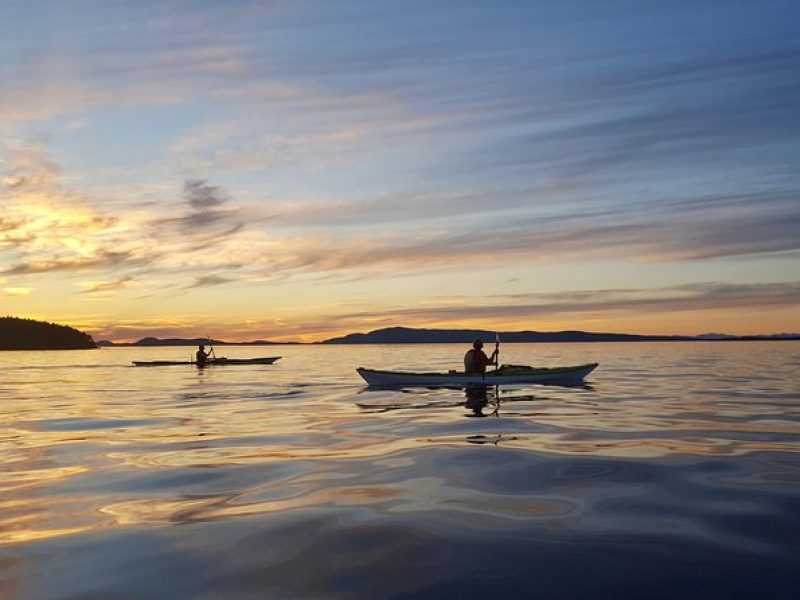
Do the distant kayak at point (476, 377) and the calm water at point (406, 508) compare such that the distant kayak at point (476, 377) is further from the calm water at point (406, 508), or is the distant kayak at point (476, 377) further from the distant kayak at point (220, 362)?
the distant kayak at point (220, 362)

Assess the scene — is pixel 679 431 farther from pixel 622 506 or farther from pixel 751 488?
pixel 622 506

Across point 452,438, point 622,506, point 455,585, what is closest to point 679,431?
point 452,438

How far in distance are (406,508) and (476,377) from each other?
27.2 m

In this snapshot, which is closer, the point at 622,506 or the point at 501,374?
the point at 622,506

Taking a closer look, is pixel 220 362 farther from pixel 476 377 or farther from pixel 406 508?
pixel 406 508

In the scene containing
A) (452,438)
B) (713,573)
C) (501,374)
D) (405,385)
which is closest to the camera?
(713,573)

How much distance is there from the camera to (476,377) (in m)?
39.3

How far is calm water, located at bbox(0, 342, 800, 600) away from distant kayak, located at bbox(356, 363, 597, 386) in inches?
487

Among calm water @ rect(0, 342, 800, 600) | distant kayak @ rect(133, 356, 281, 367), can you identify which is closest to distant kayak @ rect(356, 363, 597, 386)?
calm water @ rect(0, 342, 800, 600)

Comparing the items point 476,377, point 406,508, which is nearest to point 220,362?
point 476,377

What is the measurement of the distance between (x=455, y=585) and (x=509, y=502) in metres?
4.34

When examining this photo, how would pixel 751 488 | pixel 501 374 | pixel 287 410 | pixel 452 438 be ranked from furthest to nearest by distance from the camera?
pixel 501 374 → pixel 287 410 → pixel 452 438 → pixel 751 488

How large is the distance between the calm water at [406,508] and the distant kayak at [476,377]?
12360mm

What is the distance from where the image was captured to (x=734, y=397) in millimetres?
36906
